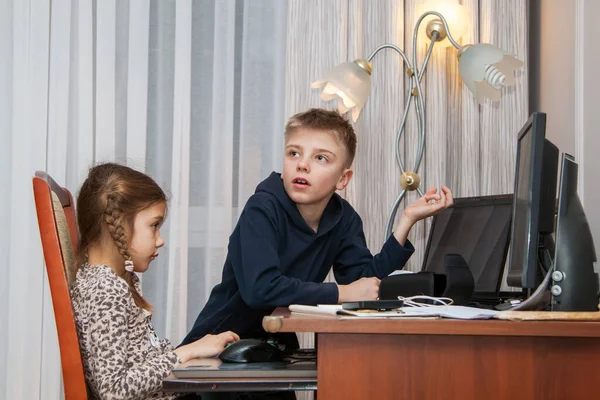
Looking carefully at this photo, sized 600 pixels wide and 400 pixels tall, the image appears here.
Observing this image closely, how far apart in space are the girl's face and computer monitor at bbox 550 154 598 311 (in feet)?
2.42

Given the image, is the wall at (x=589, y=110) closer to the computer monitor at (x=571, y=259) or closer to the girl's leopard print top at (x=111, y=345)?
the computer monitor at (x=571, y=259)

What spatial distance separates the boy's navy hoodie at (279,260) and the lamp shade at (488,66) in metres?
0.58

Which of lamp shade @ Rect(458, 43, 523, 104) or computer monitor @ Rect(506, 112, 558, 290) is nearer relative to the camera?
computer monitor @ Rect(506, 112, 558, 290)

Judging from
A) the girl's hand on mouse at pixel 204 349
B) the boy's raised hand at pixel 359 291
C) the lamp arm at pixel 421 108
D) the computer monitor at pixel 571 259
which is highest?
the lamp arm at pixel 421 108

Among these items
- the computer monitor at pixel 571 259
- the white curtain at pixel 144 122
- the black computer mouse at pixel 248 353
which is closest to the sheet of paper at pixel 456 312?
the computer monitor at pixel 571 259

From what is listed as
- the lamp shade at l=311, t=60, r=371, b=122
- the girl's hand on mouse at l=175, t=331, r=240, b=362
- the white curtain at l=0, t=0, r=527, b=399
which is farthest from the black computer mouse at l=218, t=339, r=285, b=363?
the white curtain at l=0, t=0, r=527, b=399

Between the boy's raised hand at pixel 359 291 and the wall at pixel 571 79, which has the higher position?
the wall at pixel 571 79

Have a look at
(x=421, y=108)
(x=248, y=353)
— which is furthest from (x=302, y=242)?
(x=421, y=108)

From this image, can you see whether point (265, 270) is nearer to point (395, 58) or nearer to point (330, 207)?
point (330, 207)

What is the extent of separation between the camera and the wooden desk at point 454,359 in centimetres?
101

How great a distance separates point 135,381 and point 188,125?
149cm

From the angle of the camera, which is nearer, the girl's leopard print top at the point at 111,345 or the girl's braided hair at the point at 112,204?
the girl's leopard print top at the point at 111,345

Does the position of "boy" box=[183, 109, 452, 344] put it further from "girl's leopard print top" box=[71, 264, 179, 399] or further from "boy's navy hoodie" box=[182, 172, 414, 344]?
"girl's leopard print top" box=[71, 264, 179, 399]

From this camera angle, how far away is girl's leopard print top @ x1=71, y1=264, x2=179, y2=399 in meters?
1.22
